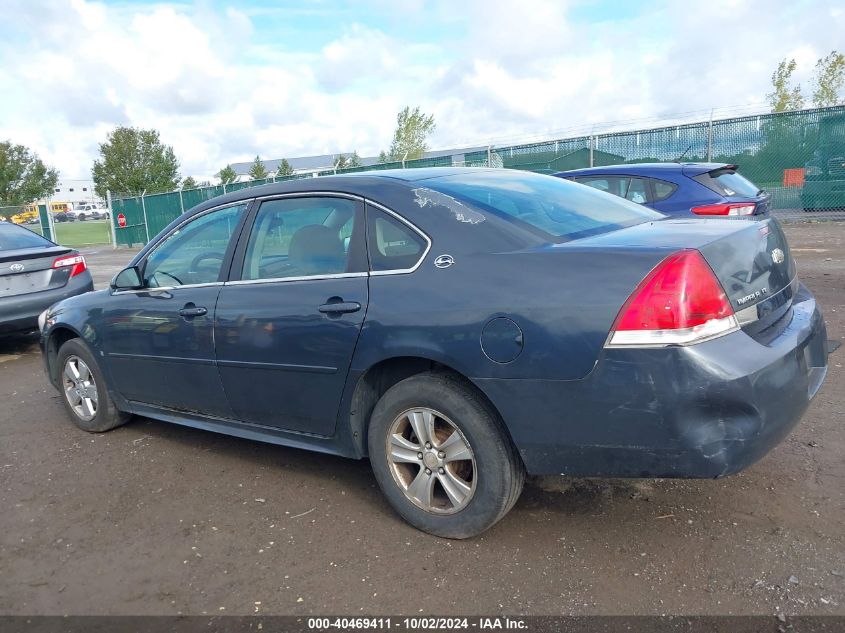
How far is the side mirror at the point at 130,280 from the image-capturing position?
14.9 feet

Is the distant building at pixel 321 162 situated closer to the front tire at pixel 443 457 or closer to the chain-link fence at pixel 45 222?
the chain-link fence at pixel 45 222

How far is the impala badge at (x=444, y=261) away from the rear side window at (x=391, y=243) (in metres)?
0.10

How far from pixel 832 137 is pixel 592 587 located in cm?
1613

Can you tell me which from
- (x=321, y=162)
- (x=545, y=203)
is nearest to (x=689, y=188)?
(x=545, y=203)

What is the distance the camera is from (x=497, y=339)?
2889 millimetres

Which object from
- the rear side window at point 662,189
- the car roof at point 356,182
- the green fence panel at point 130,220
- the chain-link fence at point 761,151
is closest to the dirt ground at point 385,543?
the car roof at point 356,182

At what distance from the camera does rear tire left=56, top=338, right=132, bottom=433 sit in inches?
194

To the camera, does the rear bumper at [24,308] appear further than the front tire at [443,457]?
Yes

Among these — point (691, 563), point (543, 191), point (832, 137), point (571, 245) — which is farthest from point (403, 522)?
point (832, 137)

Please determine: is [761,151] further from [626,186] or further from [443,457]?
[443,457]

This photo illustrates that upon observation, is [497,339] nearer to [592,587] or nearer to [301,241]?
[592,587]

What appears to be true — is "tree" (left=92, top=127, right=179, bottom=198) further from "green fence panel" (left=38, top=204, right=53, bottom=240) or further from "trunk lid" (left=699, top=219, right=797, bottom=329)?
"trunk lid" (left=699, top=219, right=797, bottom=329)

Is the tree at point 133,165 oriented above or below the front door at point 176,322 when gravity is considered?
above

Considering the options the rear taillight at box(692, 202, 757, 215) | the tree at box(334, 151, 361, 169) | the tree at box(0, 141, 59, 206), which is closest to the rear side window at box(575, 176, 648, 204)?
the rear taillight at box(692, 202, 757, 215)
